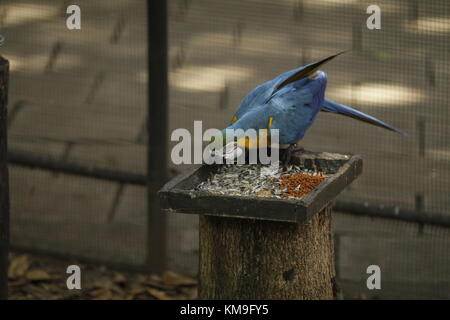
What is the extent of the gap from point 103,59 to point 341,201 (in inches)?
133

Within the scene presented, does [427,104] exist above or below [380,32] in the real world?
below

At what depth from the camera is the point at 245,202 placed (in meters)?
3.30

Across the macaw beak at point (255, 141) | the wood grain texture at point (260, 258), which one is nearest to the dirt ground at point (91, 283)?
the wood grain texture at point (260, 258)

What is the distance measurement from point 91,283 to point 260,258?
1974 millimetres

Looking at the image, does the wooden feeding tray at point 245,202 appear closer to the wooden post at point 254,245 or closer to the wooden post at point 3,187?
the wooden post at point 254,245

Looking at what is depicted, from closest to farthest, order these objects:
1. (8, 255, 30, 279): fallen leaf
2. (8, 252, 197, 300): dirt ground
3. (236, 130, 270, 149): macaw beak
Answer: (236, 130, 270, 149): macaw beak < (8, 252, 197, 300): dirt ground < (8, 255, 30, 279): fallen leaf

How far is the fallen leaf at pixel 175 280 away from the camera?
5.15m

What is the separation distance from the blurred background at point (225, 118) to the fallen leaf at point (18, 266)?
111 millimetres

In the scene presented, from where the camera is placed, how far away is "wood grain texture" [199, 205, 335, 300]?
351cm

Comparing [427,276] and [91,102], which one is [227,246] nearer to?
[427,276]

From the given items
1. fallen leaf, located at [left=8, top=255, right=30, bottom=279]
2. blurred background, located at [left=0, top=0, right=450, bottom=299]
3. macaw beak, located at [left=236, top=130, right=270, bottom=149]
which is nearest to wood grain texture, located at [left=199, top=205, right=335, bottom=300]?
macaw beak, located at [left=236, top=130, right=270, bottom=149]

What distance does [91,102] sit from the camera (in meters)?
7.16

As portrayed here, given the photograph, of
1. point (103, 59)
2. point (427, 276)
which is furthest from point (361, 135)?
point (103, 59)

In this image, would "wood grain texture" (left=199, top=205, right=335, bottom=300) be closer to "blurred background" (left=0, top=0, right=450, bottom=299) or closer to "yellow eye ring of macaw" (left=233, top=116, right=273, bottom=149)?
"yellow eye ring of macaw" (left=233, top=116, right=273, bottom=149)
